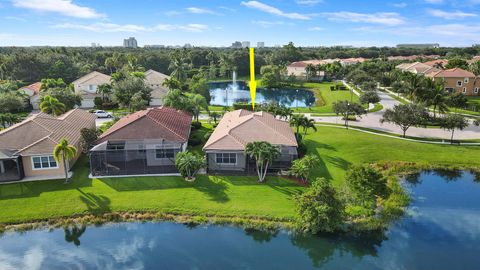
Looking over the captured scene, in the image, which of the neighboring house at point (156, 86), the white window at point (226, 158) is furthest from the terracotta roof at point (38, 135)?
the neighboring house at point (156, 86)

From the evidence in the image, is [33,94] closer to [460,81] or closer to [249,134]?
[249,134]

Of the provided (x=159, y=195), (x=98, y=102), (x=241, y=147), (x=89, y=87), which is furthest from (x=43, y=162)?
(x=89, y=87)

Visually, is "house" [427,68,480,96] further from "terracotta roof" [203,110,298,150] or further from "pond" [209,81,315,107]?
"terracotta roof" [203,110,298,150]

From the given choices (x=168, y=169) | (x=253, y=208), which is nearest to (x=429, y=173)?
(x=253, y=208)

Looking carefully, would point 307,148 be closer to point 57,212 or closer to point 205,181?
point 205,181

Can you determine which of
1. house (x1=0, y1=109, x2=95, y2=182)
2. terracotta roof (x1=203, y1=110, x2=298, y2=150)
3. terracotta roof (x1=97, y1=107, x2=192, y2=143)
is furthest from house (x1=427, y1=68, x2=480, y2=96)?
house (x1=0, y1=109, x2=95, y2=182)
